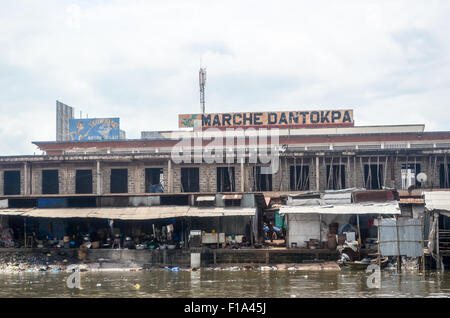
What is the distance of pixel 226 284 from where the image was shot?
67.6 ft

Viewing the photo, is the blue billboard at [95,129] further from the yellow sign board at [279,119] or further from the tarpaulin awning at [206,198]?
the tarpaulin awning at [206,198]

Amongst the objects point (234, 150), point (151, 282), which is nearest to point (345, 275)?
point (151, 282)

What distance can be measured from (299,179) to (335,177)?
2.27m

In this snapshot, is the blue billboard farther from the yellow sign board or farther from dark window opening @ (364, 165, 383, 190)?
dark window opening @ (364, 165, 383, 190)

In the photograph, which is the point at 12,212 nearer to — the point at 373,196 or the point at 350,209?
the point at 350,209

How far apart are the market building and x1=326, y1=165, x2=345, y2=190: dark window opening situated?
2.5 inches

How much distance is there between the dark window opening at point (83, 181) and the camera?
3494 centimetres

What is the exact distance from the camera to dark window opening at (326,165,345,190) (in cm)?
3353

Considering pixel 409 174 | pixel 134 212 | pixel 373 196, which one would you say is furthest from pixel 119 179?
pixel 409 174

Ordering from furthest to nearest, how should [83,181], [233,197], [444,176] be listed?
1. [83,181]
2. [444,176]
3. [233,197]

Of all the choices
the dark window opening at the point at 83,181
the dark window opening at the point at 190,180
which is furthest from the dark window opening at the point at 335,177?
the dark window opening at the point at 83,181

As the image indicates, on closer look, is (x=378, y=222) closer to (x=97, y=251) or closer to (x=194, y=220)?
(x=194, y=220)

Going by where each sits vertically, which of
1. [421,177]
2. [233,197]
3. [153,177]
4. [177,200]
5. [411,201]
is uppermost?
[153,177]

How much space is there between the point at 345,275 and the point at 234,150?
12.9 m
